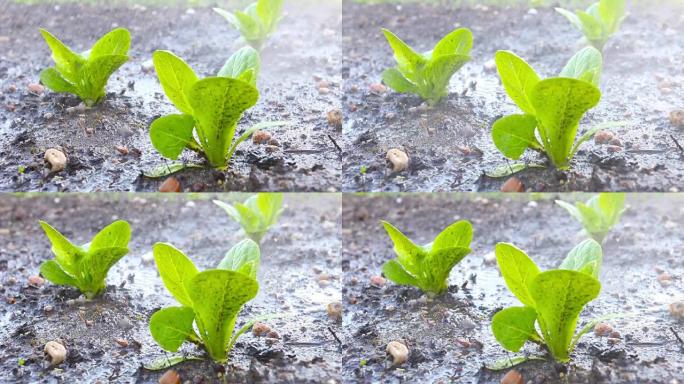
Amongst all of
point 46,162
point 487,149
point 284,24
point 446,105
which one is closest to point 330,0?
point 284,24

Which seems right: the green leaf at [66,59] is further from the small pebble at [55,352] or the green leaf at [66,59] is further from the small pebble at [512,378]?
the small pebble at [512,378]

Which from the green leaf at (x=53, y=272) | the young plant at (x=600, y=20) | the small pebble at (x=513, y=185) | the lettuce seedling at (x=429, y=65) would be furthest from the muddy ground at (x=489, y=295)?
the green leaf at (x=53, y=272)

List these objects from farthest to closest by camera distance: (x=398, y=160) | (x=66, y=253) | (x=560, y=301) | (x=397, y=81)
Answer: (x=397, y=81) < (x=398, y=160) < (x=66, y=253) < (x=560, y=301)

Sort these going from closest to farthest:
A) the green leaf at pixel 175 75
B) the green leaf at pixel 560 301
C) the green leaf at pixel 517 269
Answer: the green leaf at pixel 560 301 < the green leaf at pixel 517 269 < the green leaf at pixel 175 75

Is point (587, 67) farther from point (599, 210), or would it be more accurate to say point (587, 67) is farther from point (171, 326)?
point (171, 326)

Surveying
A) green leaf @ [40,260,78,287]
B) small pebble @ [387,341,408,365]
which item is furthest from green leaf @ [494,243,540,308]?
green leaf @ [40,260,78,287]

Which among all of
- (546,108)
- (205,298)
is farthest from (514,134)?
(205,298)
